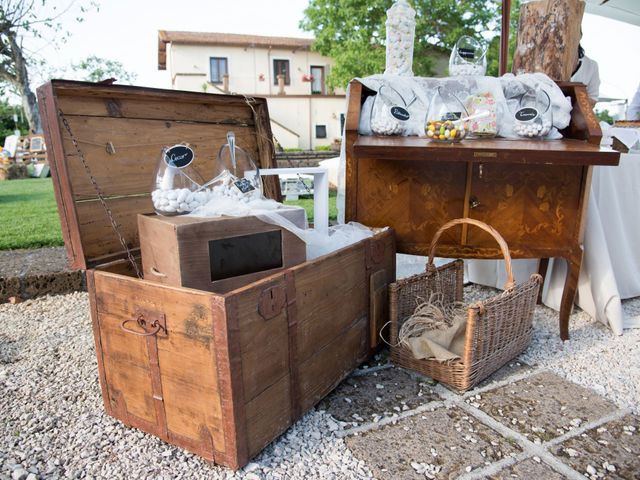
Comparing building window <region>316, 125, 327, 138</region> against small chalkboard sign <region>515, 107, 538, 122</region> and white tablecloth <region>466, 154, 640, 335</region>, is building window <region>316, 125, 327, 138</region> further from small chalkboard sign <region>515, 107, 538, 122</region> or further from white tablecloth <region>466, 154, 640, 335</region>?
small chalkboard sign <region>515, 107, 538, 122</region>

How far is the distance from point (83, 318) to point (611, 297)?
10.0 ft

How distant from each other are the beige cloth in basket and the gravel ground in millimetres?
433

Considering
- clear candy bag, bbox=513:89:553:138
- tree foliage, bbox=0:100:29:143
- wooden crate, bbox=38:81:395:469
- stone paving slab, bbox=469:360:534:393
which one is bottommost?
stone paving slab, bbox=469:360:534:393

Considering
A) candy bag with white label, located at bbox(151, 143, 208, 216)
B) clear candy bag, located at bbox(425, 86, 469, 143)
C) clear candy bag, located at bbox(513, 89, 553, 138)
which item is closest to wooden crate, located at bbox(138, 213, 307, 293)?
candy bag with white label, located at bbox(151, 143, 208, 216)

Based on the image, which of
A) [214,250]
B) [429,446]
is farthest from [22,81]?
[429,446]

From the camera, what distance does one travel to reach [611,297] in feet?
8.33

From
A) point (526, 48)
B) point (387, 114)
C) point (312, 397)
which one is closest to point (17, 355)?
point (312, 397)

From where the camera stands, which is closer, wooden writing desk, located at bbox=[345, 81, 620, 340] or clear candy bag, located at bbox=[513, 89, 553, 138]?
wooden writing desk, located at bbox=[345, 81, 620, 340]

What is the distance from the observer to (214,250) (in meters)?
1.55

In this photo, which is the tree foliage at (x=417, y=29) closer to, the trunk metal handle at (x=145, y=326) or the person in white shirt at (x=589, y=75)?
the person in white shirt at (x=589, y=75)

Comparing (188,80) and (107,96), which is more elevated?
(188,80)

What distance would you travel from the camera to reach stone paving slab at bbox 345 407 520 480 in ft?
4.88

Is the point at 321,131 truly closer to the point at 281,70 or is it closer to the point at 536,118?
the point at 281,70

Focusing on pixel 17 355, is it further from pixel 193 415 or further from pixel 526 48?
pixel 526 48
